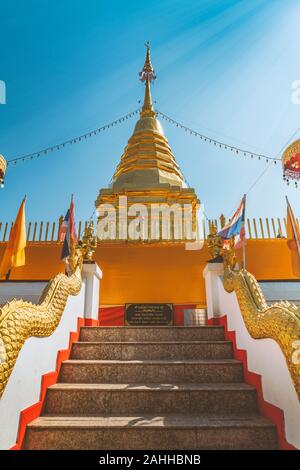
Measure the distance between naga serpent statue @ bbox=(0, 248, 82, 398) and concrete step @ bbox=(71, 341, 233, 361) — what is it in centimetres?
69

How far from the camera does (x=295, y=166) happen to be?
7789mm

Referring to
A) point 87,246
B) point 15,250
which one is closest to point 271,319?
point 87,246

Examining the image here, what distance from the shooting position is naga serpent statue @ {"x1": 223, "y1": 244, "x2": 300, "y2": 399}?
2.21 meters

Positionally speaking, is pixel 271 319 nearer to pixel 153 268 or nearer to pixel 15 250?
pixel 153 268

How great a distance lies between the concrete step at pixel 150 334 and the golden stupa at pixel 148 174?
573 cm

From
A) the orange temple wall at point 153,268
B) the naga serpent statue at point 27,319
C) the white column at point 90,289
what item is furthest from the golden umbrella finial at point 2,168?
the naga serpent statue at point 27,319

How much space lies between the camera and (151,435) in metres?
2.41

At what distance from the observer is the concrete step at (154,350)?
3611mm

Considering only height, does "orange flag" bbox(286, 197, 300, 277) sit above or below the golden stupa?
below

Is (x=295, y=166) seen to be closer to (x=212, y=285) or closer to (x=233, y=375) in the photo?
(x=212, y=285)

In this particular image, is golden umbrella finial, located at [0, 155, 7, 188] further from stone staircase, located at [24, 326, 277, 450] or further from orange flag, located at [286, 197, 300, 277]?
orange flag, located at [286, 197, 300, 277]

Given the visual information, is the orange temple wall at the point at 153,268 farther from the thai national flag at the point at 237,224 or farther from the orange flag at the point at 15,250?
the thai national flag at the point at 237,224

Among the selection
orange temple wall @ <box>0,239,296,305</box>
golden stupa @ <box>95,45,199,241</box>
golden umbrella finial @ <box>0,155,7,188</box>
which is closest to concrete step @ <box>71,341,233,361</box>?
orange temple wall @ <box>0,239,296,305</box>

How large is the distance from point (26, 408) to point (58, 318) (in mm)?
991
